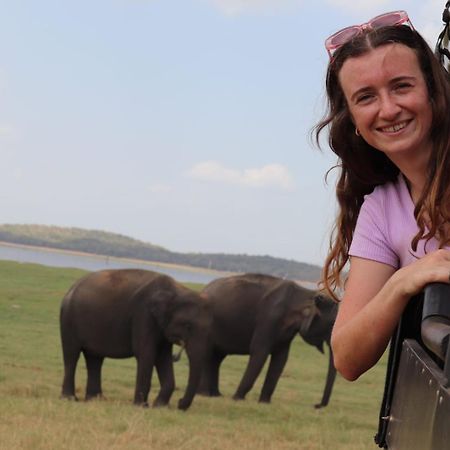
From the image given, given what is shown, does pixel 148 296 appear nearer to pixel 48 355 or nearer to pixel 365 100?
pixel 48 355

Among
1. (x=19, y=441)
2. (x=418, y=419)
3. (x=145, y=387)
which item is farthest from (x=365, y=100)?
(x=145, y=387)

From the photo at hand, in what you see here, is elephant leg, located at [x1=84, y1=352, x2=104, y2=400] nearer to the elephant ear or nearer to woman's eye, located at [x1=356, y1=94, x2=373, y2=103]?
the elephant ear

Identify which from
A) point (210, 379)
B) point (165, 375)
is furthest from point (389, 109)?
point (210, 379)

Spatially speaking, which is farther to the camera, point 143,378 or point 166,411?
point 143,378

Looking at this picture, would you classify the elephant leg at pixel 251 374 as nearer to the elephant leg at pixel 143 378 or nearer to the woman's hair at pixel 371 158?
the elephant leg at pixel 143 378

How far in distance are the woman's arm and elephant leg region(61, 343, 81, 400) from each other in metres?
10.5

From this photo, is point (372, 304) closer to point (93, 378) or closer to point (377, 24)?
point (377, 24)

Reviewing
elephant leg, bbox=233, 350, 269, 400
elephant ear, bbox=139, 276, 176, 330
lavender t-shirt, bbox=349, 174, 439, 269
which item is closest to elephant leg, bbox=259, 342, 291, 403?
elephant leg, bbox=233, 350, 269, 400

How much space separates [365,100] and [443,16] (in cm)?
32

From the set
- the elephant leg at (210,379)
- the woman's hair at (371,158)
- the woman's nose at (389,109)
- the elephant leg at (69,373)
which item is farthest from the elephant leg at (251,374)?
the woman's nose at (389,109)

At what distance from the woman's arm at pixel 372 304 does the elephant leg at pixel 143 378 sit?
33.6 feet

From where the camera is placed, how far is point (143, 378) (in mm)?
12719

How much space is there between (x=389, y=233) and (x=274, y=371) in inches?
506

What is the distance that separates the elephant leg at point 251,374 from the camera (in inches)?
578
